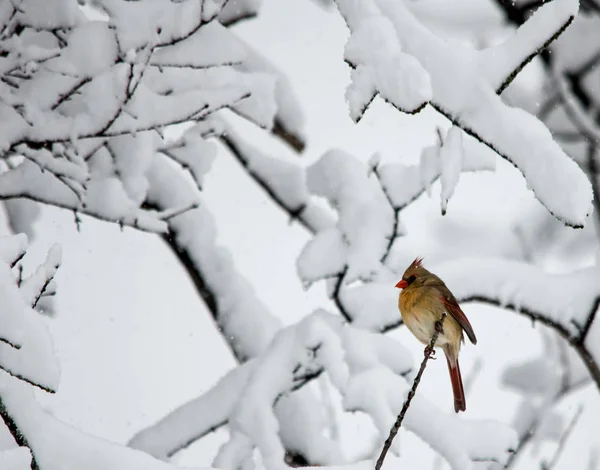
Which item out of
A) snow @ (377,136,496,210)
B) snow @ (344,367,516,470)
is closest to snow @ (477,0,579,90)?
snow @ (377,136,496,210)

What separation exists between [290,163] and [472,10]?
1779 millimetres

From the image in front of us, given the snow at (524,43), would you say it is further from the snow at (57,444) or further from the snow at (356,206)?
the snow at (356,206)

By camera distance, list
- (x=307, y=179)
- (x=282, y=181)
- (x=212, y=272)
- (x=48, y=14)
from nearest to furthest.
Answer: (x=48, y=14) < (x=307, y=179) < (x=212, y=272) < (x=282, y=181)

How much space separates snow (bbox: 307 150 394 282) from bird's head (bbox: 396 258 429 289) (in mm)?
135

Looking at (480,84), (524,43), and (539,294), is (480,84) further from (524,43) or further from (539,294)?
(539,294)

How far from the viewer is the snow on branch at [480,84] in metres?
1.99

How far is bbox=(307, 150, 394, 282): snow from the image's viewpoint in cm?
370

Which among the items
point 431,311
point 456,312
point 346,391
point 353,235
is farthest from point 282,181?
point 346,391

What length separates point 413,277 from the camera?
12.1 feet

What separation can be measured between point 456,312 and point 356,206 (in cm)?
86

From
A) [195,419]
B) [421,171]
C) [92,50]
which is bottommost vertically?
[195,419]

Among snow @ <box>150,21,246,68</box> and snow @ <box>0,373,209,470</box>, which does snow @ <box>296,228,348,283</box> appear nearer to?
snow @ <box>150,21,246,68</box>

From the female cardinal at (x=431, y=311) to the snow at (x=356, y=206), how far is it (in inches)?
7.5

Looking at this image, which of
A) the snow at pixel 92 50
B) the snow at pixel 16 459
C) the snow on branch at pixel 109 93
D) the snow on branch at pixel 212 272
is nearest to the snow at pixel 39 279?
the snow at pixel 16 459
